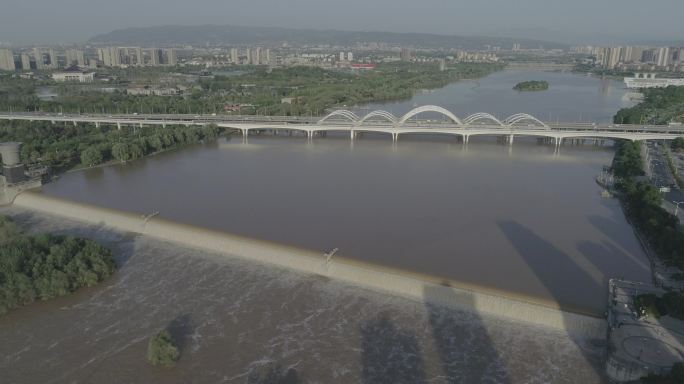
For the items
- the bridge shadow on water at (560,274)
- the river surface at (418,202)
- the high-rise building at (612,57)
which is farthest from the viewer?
the high-rise building at (612,57)

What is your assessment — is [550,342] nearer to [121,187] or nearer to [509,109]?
[121,187]

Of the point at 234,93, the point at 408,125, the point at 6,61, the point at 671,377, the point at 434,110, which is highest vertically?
the point at 6,61

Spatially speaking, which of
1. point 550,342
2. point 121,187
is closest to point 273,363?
point 550,342

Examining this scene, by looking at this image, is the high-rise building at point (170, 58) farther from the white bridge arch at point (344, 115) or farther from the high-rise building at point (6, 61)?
the white bridge arch at point (344, 115)

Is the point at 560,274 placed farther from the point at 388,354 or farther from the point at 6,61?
the point at 6,61

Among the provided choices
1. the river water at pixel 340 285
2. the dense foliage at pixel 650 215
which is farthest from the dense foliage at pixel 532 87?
the dense foliage at pixel 650 215

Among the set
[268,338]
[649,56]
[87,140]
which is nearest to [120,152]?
[87,140]

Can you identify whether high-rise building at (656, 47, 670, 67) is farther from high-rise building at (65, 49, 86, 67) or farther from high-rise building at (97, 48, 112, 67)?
high-rise building at (65, 49, 86, 67)
